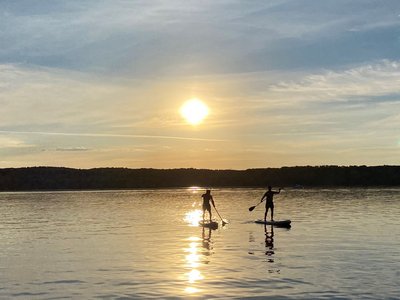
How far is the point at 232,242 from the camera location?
27.0m

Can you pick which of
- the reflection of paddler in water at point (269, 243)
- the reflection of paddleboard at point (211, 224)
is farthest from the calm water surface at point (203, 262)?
the reflection of paddleboard at point (211, 224)

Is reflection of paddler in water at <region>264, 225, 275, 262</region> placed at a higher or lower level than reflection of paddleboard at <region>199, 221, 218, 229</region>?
lower

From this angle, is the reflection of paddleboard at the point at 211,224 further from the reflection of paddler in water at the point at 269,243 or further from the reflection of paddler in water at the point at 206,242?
the reflection of paddler in water at the point at 269,243

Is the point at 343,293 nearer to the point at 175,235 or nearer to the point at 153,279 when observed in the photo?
the point at 153,279

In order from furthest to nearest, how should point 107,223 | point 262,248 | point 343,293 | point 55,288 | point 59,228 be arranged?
point 107,223, point 59,228, point 262,248, point 55,288, point 343,293

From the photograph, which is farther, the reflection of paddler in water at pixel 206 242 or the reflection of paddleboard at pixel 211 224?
the reflection of paddleboard at pixel 211 224

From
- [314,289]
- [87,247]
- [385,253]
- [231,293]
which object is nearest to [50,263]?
[87,247]

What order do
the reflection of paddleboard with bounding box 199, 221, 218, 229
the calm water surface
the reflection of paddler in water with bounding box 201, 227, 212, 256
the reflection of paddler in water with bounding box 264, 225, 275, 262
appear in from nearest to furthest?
the calm water surface < the reflection of paddler in water with bounding box 264, 225, 275, 262 < the reflection of paddler in water with bounding box 201, 227, 212, 256 < the reflection of paddleboard with bounding box 199, 221, 218, 229

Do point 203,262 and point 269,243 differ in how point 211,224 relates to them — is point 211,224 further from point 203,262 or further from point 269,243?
point 203,262

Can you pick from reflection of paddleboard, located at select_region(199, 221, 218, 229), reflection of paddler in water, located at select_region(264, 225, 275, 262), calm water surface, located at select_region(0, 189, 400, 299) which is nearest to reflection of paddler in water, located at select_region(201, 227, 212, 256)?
calm water surface, located at select_region(0, 189, 400, 299)

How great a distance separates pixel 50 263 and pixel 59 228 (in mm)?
14895

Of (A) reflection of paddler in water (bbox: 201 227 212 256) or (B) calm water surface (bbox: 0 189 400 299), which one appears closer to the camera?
(B) calm water surface (bbox: 0 189 400 299)

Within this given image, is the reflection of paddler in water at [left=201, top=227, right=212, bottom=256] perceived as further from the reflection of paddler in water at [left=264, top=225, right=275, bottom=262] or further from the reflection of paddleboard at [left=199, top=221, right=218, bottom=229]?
the reflection of paddler in water at [left=264, top=225, right=275, bottom=262]

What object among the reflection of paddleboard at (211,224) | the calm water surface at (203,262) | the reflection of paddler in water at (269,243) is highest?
the reflection of paddleboard at (211,224)
